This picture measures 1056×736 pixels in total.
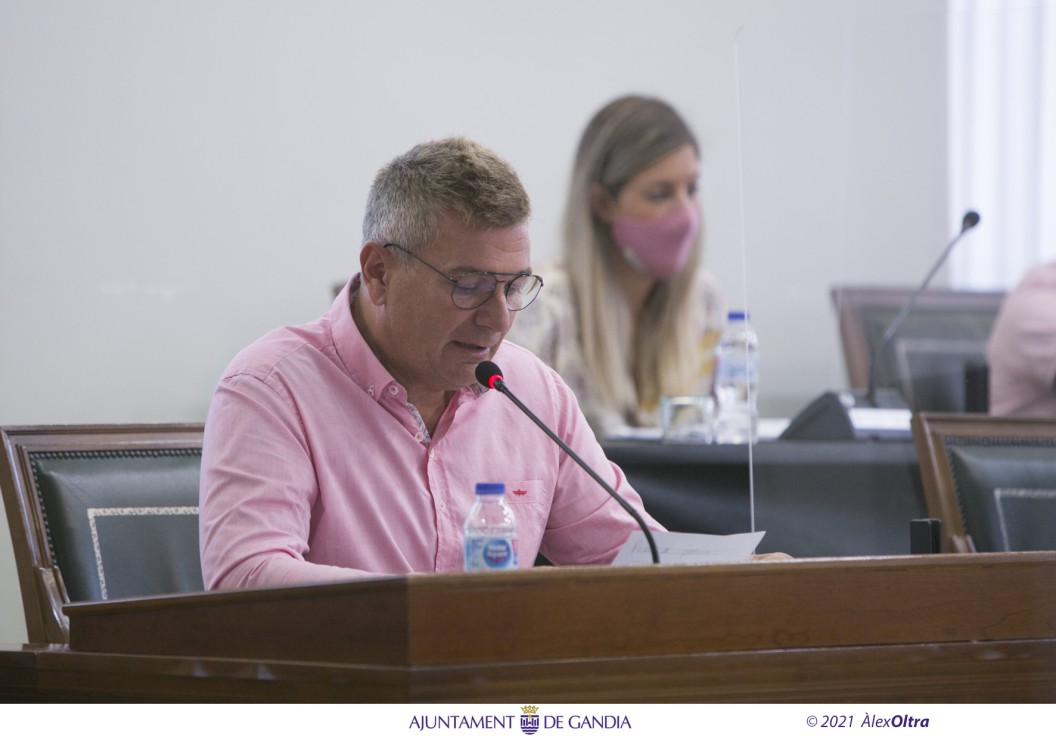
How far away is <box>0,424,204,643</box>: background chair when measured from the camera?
156cm

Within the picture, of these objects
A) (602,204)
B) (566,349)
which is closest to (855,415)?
(566,349)

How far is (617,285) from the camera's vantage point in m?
3.10

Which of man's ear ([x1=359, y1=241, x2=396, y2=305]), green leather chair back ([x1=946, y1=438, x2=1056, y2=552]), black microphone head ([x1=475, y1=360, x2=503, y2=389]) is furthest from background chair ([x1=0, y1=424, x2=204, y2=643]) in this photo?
green leather chair back ([x1=946, y1=438, x2=1056, y2=552])

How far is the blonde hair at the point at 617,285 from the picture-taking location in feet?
9.87

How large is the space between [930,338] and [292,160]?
5.12ft

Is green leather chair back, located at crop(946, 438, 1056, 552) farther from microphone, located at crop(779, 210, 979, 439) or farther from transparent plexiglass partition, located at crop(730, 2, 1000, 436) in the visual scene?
transparent plexiglass partition, located at crop(730, 2, 1000, 436)

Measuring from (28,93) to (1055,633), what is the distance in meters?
2.39

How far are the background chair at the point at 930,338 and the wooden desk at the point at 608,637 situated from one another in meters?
1.64

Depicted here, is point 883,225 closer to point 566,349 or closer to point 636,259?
point 636,259

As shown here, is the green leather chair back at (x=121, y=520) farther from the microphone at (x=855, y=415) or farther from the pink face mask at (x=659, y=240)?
the pink face mask at (x=659, y=240)

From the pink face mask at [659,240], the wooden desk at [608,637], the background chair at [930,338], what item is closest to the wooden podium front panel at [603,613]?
the wooden desk at [608,637]

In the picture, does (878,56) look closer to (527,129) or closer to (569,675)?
(527,129)

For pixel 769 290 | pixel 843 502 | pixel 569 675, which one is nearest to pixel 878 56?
pixel 769 290

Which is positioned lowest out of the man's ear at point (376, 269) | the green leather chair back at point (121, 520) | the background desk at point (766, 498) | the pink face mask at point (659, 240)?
the background desk at point (766, 498)
